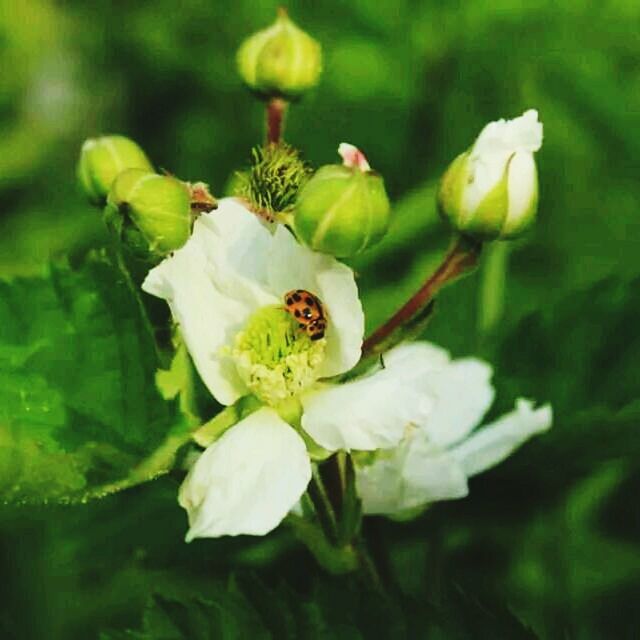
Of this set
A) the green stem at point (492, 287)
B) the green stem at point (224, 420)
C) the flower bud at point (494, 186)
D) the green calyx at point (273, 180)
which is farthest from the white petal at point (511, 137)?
the green stem at point (492, 287)

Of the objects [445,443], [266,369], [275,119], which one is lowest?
[445,443]

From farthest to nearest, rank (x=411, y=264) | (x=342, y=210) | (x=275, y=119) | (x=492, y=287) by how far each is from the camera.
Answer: (x=411, y=264)
(x=492, y=287)
(x=275, y=119)
(x=342, y=210)

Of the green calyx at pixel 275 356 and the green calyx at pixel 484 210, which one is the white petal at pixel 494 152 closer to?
the green calyx at pixel 484 210

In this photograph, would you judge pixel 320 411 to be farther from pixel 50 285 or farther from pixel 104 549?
pixel 104 549

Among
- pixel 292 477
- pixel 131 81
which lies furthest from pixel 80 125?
pixel 292 477

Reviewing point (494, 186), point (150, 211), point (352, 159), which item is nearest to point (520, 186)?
point (494, 186)

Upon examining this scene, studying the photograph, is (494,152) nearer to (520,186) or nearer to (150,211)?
(520,186)
